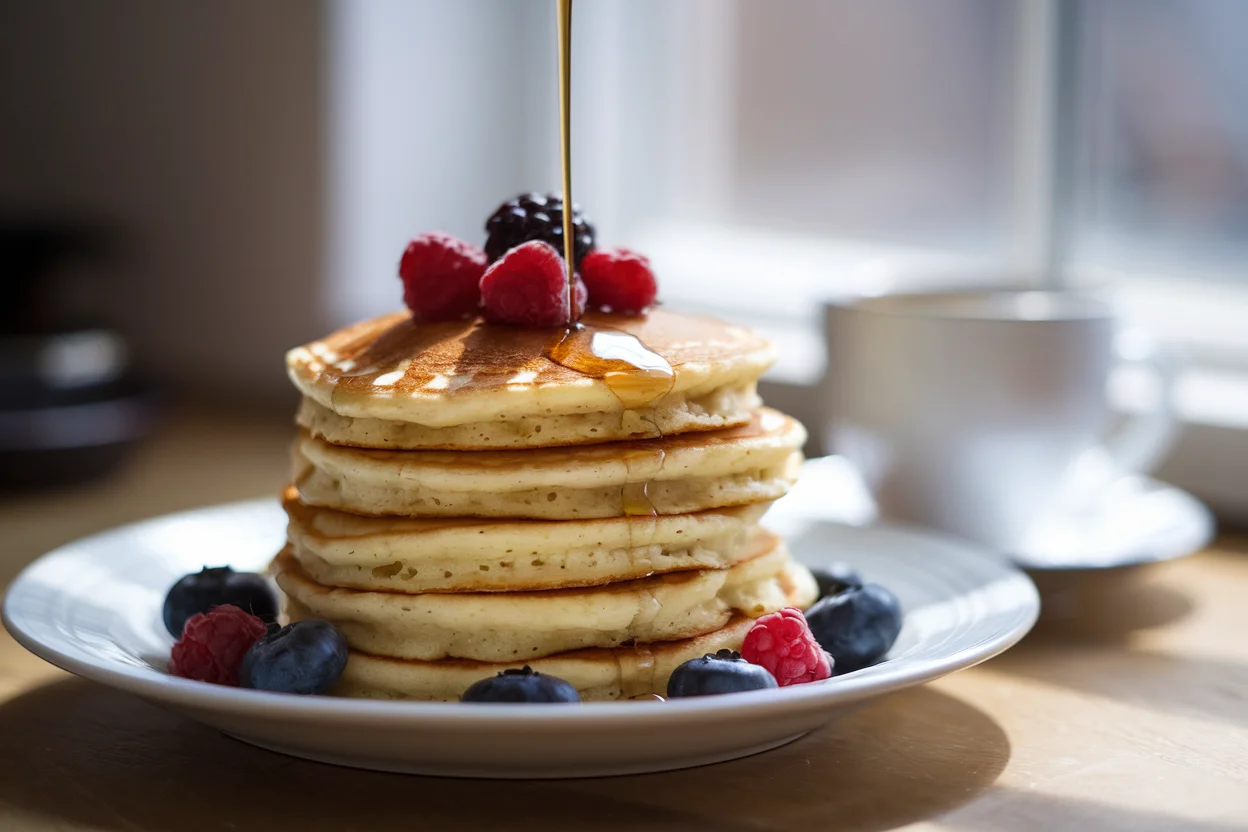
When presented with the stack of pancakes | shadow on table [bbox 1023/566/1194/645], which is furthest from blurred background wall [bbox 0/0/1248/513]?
the stack of pancakes

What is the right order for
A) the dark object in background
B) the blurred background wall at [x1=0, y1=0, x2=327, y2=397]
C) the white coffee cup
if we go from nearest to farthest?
1. the white coffee cup
2. the dark object in background
3. the blurred background wall at [x1=0, y1=0, x2=327, y2=397]

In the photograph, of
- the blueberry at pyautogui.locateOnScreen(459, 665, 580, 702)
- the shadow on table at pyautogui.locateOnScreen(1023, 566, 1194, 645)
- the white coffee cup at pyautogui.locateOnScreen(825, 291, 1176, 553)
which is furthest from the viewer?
the white coffee cup at pyautogui.locateOnScreen(825, 291, 1176, 553)

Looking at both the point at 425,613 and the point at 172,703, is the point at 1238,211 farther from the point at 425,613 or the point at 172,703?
the point at 172,703

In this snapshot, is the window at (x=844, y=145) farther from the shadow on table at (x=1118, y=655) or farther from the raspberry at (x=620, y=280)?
the raspberry at (x=620, y=280)

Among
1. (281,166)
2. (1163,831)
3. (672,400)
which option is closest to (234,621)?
(672,400)

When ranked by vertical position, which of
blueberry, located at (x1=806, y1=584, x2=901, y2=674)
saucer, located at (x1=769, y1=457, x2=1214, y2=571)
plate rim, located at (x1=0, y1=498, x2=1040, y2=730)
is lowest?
saucer, located at (x1=769, y1=457, x2=1214, y2=571)

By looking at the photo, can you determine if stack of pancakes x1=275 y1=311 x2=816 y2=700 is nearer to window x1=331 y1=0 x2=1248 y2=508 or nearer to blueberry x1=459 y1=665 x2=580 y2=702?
blueberry x1=459 y1=665 x2=580 y2=702

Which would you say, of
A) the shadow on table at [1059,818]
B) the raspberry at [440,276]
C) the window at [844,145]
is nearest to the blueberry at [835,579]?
the shadow on table at [1059,818]

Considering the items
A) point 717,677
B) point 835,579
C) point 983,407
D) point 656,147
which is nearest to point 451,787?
point 717,677
